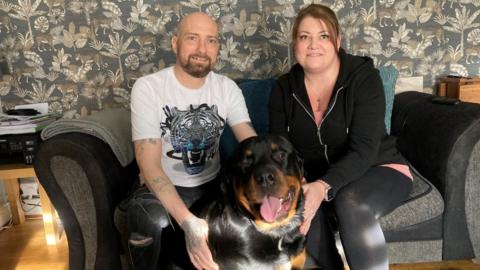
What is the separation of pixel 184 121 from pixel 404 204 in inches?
38.1

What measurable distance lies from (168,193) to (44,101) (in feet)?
5.36

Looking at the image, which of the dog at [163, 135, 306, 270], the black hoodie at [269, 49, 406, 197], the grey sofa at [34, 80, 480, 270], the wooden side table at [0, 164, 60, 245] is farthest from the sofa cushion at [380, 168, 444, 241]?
the wooden side table at [0, 164, 60, 245]

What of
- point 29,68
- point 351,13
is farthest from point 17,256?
point 351,13

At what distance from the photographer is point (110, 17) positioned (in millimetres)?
2406

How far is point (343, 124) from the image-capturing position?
5.19 feet

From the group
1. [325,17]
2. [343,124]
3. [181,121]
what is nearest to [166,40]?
[181,121]

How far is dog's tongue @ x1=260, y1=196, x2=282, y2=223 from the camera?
1.19 meters

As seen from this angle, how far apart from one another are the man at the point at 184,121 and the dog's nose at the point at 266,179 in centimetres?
39

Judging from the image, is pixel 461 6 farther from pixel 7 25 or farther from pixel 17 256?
pixel 17 256

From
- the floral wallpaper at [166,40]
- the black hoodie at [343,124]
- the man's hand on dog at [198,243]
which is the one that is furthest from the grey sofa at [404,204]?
the floral wallpaper at [166,40]

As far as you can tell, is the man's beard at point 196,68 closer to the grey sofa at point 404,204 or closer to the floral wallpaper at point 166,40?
the grey sofa at point 404,204

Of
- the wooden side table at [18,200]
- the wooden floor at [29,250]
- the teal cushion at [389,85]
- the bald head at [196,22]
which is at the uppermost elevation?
the bald head at [196,22]

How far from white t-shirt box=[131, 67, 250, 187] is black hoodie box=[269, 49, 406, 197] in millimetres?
306

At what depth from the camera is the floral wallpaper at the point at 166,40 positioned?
2.40 metres
